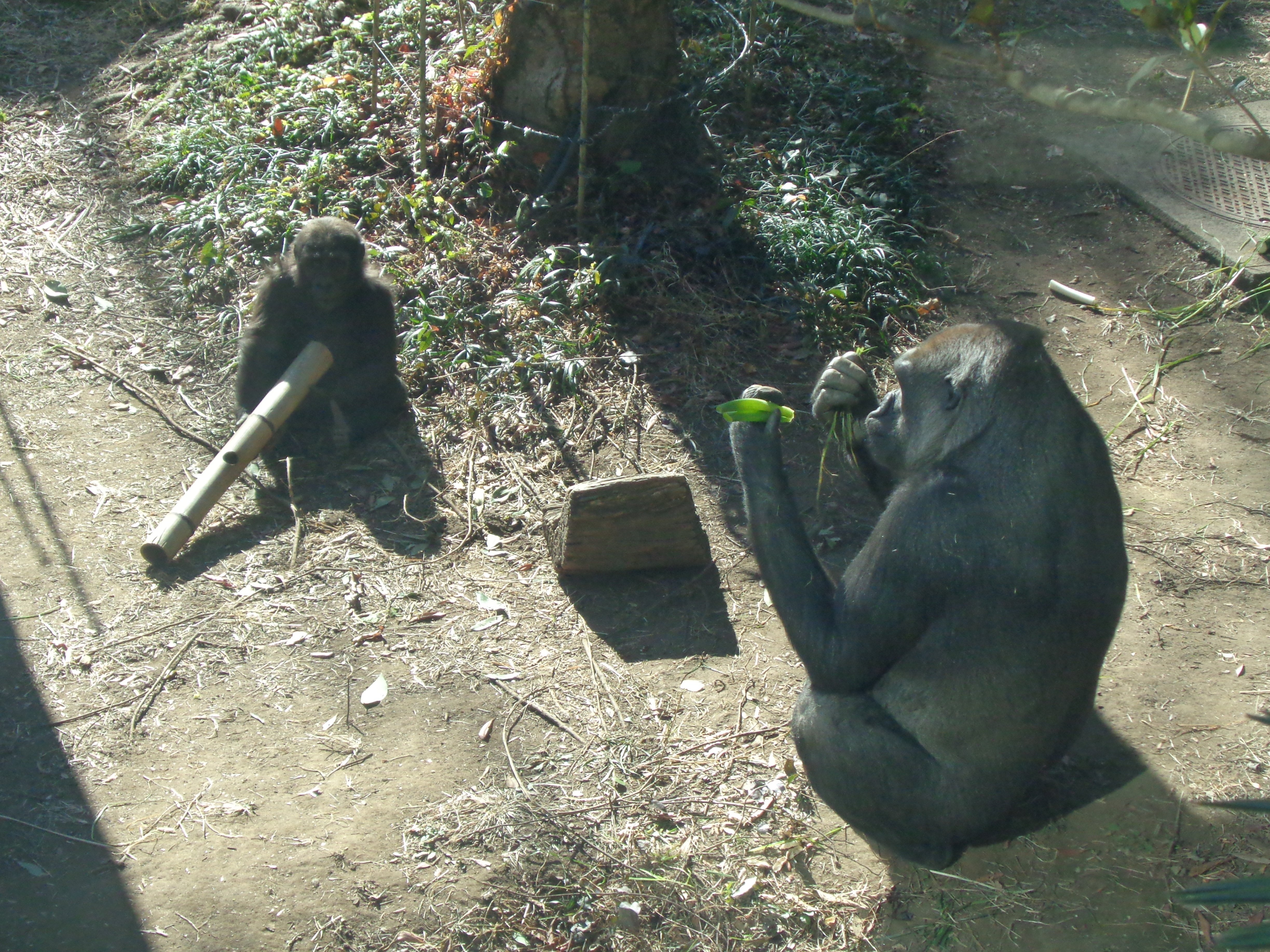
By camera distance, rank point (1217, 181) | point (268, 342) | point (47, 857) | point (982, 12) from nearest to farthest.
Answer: point (982, 12) → point (47, 857) → point (268, 342) → point (1217, 181)

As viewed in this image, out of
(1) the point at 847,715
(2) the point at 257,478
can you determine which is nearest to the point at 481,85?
(2) the point at 257,478

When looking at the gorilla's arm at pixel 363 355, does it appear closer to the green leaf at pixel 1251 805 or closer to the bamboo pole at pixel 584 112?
the bamboo pole at pixel 584 112

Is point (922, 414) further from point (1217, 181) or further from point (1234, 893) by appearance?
point (1217, 181)

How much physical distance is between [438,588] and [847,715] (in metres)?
2.53

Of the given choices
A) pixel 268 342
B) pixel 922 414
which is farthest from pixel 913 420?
pixel 268 342

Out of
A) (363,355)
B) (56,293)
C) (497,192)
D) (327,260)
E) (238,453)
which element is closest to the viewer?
(238,453)

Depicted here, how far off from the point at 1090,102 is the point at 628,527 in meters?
3.68

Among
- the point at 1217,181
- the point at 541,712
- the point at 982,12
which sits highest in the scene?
the point at 982,12

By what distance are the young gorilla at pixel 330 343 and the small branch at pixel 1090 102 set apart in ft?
14.0

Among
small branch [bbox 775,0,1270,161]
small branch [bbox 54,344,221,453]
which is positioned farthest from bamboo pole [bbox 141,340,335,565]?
small branch [bbox 775,0,1270,161]

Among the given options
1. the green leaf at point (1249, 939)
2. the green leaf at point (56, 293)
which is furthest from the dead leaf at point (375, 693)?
the green leaf at point (56, 293)

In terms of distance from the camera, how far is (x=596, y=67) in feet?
25.5

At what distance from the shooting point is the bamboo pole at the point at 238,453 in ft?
17.7

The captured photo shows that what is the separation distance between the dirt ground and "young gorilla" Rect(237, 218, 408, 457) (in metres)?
0.38
